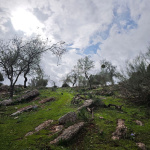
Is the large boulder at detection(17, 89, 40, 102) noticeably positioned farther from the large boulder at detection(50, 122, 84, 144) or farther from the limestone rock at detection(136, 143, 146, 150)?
the limestone rock at detection(136, 143, 146, 150)

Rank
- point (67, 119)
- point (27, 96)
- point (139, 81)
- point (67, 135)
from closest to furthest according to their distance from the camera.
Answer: point (67, 135) → point (67, 119) → point (139, 81) → point (27, 96)

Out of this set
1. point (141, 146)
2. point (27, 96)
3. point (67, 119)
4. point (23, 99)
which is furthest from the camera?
point (27, 96)

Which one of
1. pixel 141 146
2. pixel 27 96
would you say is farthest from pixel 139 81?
pixel 27 96

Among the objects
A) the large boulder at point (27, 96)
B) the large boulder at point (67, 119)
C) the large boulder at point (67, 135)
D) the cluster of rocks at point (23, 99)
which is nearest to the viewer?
the large boulder at point (67, 135)

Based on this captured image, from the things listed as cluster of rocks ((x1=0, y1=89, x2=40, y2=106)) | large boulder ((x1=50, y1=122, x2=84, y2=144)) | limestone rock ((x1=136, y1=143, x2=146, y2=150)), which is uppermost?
cluster of rocks ((x1=0, y1=89, x2=40, y2=106))

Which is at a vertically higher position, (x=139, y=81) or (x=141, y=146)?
(x=139, y=81)

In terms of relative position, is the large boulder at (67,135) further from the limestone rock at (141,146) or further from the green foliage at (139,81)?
the green foliage at (139,81)

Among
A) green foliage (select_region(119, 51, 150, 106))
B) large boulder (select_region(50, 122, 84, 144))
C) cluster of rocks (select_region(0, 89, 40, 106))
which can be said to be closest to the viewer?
large boulder (select_region(50, 122, 84, 144))

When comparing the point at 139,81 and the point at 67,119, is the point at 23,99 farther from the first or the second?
the point at 139,81

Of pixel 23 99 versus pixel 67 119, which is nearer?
pixel 67 119

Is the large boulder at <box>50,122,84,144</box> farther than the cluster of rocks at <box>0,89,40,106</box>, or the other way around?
the cluster of rocks at <box>0,89,40,106</box>

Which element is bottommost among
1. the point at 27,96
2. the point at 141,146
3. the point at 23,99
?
the point at 141,146

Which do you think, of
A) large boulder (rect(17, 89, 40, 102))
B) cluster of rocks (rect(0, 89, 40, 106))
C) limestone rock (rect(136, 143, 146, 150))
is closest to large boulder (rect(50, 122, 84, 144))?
limestone rock (rect(136, 143, 146, 150))

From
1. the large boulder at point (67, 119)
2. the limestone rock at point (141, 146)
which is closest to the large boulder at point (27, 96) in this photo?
the large boulder at point (67, 119)
